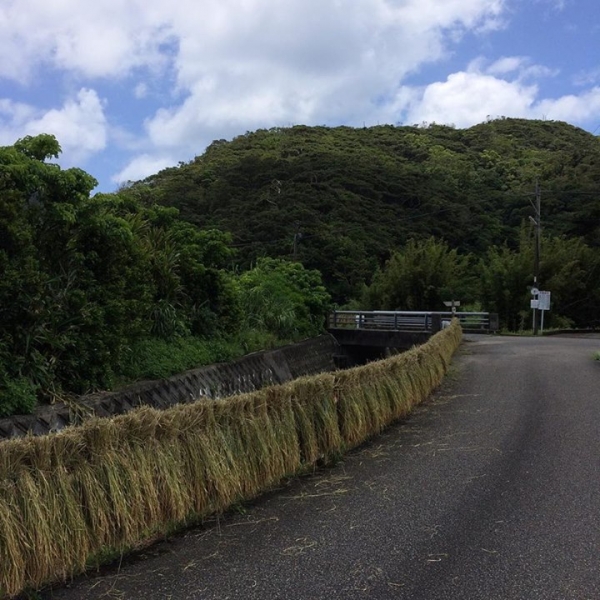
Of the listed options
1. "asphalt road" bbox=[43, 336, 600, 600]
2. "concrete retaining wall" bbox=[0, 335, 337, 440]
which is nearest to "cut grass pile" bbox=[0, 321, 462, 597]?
"asphalt road" bbox=[43, 336, 600, 600]

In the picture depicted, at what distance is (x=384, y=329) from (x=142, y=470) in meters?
27.5

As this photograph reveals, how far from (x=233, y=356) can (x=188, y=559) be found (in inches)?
422

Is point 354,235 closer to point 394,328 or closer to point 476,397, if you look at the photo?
point 394,328

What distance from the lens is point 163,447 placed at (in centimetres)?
448

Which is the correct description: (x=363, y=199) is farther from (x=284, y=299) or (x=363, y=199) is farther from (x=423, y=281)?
(x=284, y=299)

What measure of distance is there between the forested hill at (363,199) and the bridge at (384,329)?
10299mm

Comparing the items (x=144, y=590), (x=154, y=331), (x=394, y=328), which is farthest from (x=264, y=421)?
(x=394, y=328)

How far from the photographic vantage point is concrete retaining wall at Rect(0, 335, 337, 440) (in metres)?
7.67

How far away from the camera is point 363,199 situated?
56.8 m

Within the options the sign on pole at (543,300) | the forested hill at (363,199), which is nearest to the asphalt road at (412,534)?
the sign on pole at (543,300)

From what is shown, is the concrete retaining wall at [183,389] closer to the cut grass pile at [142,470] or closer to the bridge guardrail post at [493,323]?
the cut grass pile at [142,470]

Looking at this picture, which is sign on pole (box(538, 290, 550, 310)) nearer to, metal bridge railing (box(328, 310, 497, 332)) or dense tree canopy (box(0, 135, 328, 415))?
metal bridge railing (box(328, 310, 497, 332))

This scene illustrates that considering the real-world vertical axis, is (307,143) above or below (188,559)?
above

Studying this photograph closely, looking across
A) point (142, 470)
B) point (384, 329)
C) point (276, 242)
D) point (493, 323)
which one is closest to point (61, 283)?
point (142, 470)
